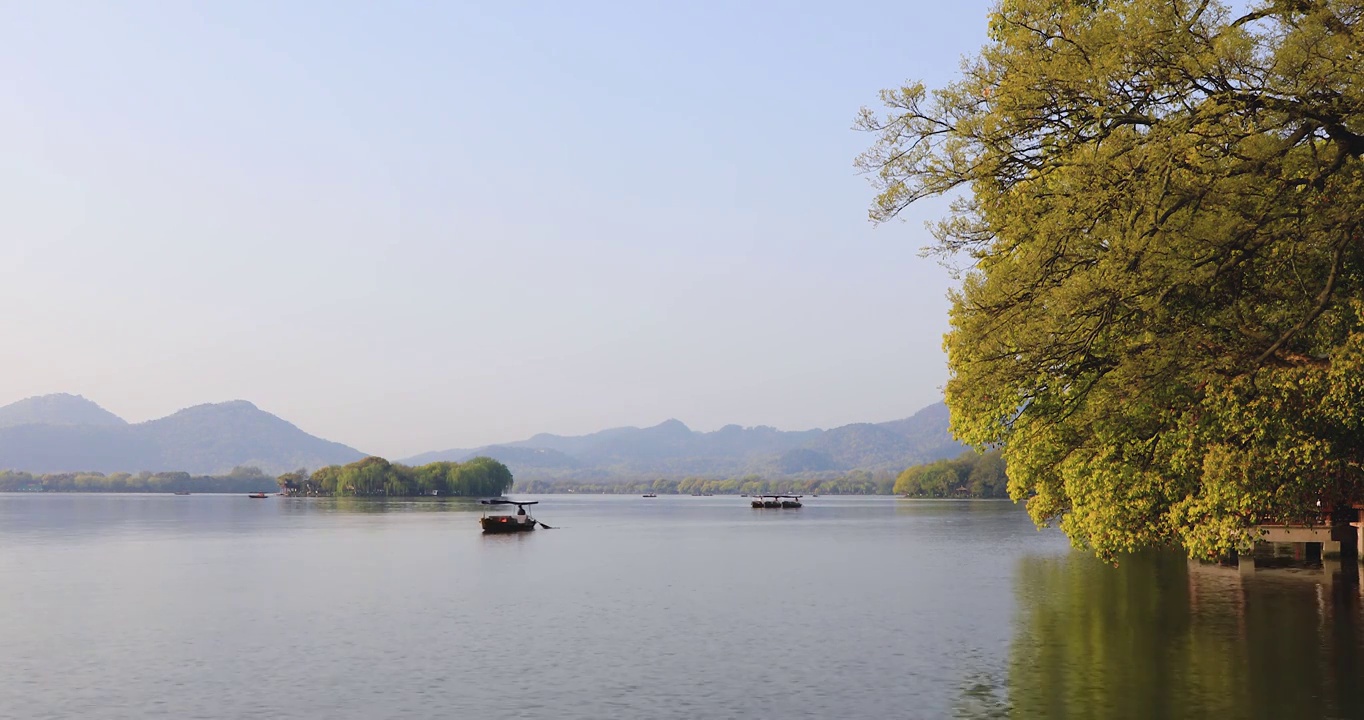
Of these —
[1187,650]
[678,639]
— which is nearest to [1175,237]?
[1187,650]

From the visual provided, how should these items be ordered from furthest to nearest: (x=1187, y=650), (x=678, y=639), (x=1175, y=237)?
(x=678, y=639), (x=1187, y=650), (x=1175, y=237)

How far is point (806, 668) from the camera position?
34250 millimetres

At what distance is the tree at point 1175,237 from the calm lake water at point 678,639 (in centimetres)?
568

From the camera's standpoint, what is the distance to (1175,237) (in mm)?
23594

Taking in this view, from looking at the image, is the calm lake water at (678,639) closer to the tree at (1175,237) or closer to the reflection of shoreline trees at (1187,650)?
the reflection of shoreline trees at (1187,650)

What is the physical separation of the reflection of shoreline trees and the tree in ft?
12.0

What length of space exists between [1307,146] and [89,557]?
86.9 m

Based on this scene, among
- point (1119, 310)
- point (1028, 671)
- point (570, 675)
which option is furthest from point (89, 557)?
point (1119, 310)

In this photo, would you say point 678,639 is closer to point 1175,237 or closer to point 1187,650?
point 1187,650

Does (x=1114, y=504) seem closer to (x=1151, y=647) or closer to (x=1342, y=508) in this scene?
(x=1151, y=647)

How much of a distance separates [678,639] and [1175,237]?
2375 centimetres

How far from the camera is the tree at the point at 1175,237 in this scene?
23.2 m

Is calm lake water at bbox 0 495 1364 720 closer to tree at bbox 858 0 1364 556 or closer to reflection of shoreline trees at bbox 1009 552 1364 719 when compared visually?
reflection of shoreline trees at bbox 1009 552 1364 719

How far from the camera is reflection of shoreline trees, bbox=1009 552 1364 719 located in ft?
86.9
